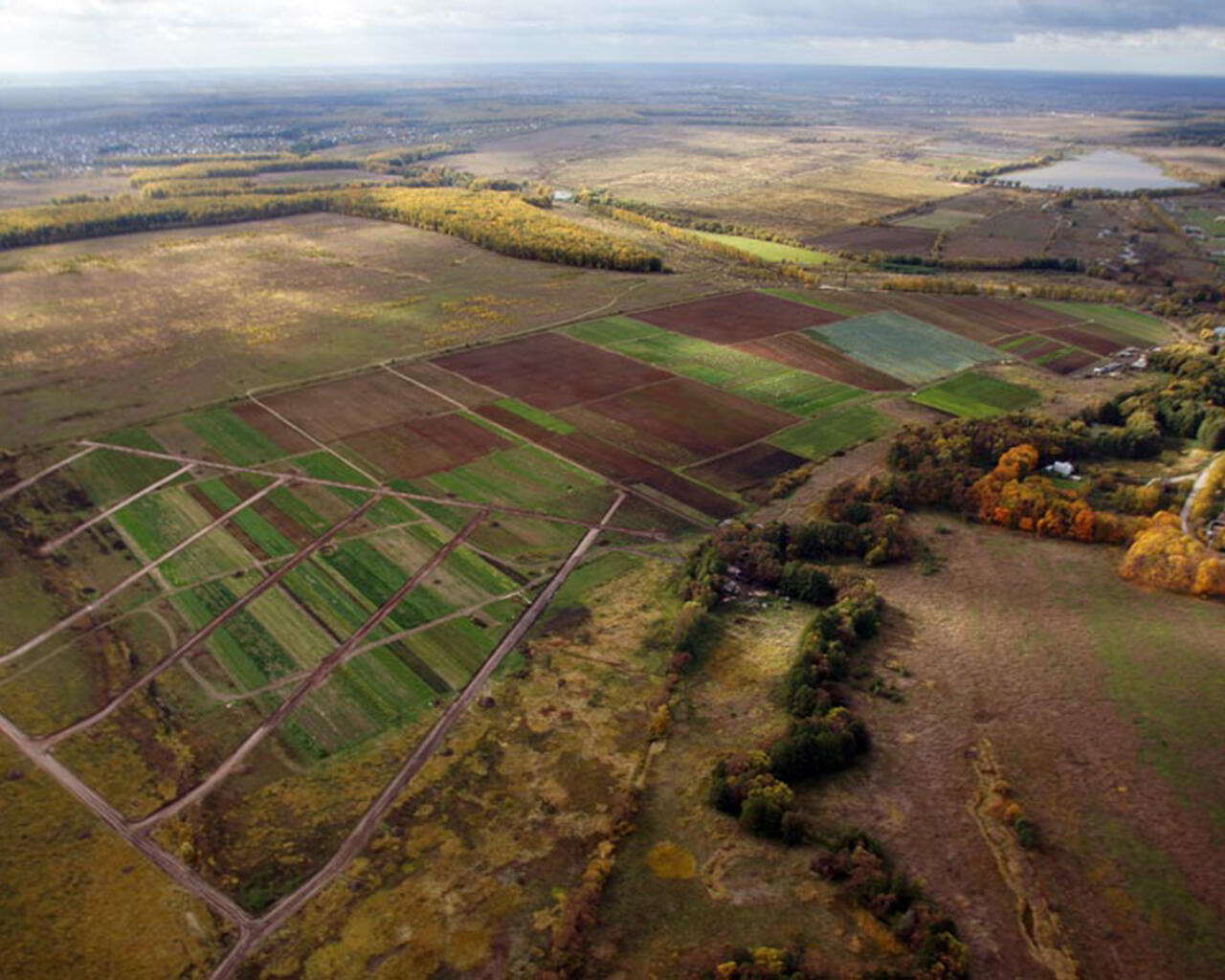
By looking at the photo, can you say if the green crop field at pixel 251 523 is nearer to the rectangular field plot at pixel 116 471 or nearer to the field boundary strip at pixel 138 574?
the field boundary strip at pixel 138 574

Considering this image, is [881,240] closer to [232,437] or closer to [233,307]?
[233,307]

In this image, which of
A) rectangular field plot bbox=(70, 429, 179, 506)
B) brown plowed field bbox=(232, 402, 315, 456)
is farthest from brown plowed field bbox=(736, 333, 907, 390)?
rectangular field plot bbox=(70, 429, 179, 506)

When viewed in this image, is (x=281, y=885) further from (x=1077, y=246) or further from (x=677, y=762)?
(x=1077, y=246)

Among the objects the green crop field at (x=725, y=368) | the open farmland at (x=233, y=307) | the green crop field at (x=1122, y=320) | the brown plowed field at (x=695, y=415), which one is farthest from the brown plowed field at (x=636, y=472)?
the green crop field at (x=1122, y=320)

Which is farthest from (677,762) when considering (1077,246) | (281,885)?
(1077,246)

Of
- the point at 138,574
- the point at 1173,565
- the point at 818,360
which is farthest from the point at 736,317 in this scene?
the point at 138,574

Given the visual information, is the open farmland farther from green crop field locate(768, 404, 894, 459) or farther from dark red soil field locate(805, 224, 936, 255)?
green crop field locate(768, 404, 894, 459)
